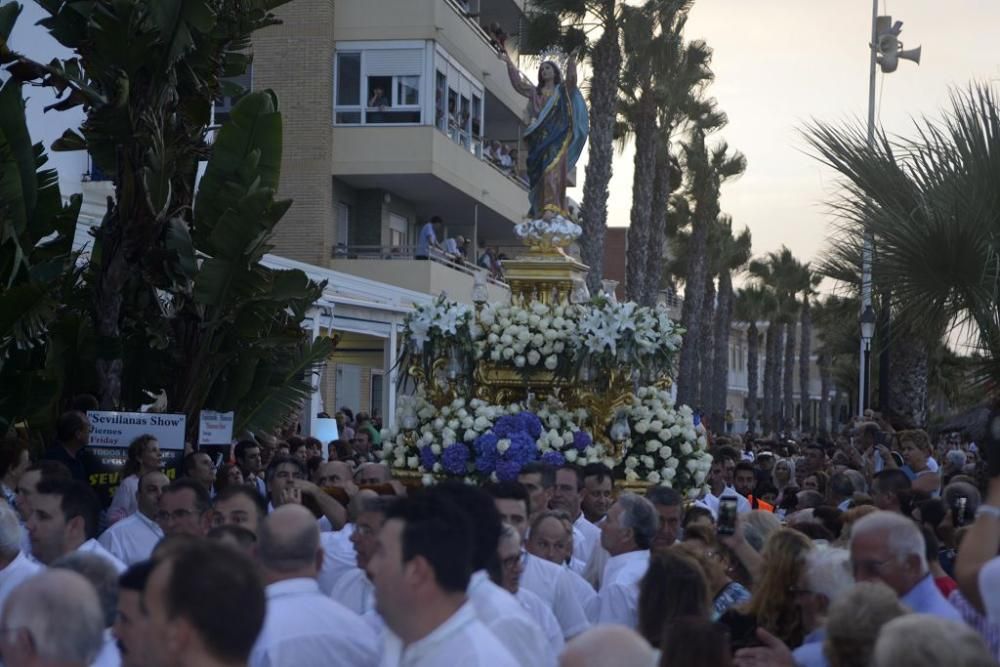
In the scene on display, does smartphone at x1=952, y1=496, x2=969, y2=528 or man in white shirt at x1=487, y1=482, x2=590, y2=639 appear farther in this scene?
smartphone at x1=952, y1=496, x2=969, y2=528

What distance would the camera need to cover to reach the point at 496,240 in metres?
44.1

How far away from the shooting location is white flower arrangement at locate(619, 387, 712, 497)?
1350 cm

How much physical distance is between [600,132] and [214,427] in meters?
18.7

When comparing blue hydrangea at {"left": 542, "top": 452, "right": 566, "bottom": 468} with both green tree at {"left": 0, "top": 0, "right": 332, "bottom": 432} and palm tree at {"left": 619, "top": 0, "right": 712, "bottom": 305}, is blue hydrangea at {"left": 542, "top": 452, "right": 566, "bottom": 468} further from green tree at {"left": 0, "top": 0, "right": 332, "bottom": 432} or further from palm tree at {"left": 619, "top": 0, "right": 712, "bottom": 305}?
palm tree at {"left": 619, "top": 0, "right": 712, "bottom": 305}

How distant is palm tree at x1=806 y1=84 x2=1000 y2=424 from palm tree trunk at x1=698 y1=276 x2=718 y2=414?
1879 inches

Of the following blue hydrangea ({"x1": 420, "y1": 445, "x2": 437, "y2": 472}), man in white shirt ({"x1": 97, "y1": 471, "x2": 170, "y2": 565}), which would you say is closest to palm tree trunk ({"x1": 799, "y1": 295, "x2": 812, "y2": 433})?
blue hydrangea ({"x1": 420, "y1": 445, "x2": 437, "y2": 472})

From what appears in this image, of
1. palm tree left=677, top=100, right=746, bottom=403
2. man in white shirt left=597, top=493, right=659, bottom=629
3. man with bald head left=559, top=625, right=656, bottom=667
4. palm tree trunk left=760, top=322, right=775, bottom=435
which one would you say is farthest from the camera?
palm tree trunk left=760, top=322, right=775, bottom=435

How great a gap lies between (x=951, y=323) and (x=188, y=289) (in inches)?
323

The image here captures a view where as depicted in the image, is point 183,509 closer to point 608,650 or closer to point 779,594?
point 779,594

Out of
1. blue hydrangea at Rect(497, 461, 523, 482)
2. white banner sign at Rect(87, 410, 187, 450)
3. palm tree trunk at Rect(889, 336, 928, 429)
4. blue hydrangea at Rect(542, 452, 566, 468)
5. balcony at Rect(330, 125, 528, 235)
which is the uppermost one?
balcony at Rect(330, 125, 528, 235)

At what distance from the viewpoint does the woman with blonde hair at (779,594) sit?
5.98 m

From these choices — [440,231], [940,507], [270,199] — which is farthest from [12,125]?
[440,231]

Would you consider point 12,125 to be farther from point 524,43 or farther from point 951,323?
point 524,43

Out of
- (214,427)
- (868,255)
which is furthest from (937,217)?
(214,427)
